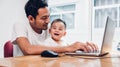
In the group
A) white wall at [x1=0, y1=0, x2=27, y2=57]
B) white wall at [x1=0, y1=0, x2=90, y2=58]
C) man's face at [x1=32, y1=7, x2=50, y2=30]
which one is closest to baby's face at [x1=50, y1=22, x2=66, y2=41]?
man's face at [x1=32, y1=7, x2=50, y2=30]

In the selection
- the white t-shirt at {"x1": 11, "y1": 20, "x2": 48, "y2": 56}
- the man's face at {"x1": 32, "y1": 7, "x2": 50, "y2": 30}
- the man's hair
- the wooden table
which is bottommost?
the wooden table

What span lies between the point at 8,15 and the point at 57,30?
1.64 meters

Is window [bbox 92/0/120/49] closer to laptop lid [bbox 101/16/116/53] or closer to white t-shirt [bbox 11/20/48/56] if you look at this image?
white t-shirt [bbox 11/20/48/56]

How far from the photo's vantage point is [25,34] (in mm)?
1702

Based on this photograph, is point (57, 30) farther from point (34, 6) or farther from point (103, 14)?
point (103, 14)

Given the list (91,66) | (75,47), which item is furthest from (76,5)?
(91,66)

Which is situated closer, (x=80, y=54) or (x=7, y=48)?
(x=80, y=54)

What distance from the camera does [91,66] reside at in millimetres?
914

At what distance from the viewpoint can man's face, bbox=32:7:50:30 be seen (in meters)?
1.83

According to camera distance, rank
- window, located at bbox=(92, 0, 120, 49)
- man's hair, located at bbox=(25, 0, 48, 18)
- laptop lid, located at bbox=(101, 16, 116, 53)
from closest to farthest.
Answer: laptop lid, located at bbox=(101, 16, 116, 53) < man's hair, located at bbox=(25, 0, 48, 18) < window, located at bbox=(92, 0, 120, 49)

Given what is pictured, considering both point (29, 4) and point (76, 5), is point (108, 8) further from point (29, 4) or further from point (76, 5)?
point (29, 4)

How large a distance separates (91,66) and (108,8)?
2.10 meters

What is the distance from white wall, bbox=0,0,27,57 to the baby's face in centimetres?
156

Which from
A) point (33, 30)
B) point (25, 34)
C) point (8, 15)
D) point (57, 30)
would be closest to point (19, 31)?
point (25, 34)
